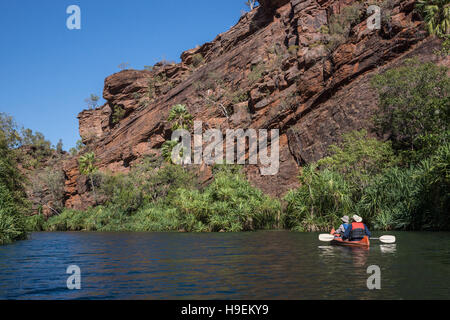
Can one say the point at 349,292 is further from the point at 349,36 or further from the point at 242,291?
the point at 349,36

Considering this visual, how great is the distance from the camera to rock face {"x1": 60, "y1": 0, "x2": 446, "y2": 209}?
39688 millimetres

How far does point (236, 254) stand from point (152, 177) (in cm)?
3696

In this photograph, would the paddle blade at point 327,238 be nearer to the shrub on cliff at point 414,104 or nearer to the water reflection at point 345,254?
the water reflection at point 345,254

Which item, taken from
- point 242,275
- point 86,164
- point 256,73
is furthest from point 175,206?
Answer: point 86,164

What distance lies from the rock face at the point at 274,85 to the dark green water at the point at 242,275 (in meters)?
26.1

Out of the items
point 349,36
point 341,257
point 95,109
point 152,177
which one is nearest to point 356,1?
point 349,36

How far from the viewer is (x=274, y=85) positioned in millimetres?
48406

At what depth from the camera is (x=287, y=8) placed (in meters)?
61.8

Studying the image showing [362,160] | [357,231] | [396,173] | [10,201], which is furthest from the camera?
[362,160]

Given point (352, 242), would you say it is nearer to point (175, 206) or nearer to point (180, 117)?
point (175, 206)

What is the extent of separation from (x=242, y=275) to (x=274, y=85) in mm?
40496

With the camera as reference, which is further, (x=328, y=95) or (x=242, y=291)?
(x=328, y=95)

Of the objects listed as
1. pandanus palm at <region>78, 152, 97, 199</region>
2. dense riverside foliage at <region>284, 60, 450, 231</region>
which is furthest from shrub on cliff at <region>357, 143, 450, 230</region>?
pandanus palm at <region>78, 152, 97, 199</region>
